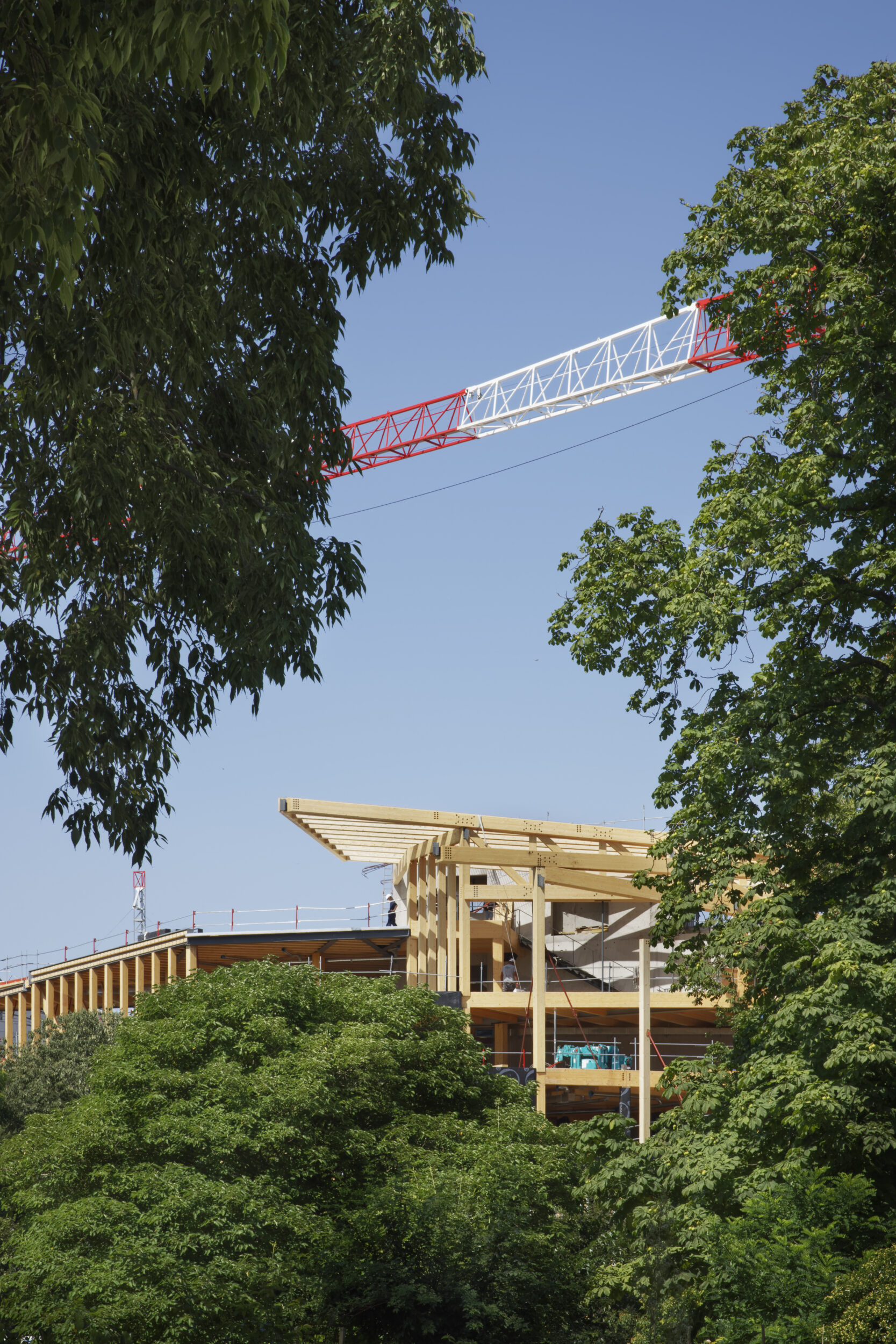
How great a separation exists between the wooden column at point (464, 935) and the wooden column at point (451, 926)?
17.9 inches

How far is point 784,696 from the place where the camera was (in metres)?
14.1

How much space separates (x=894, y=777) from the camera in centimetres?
1330

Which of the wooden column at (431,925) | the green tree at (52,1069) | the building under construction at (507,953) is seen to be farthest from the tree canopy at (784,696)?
the green tree at (52,1069)

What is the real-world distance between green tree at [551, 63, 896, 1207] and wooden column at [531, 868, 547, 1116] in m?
11.6

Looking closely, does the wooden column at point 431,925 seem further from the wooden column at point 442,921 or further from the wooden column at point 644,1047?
the wooden column at point 644,1047

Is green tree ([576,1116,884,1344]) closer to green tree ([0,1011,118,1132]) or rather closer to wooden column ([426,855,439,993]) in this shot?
wooden column ([426,855,439,993])

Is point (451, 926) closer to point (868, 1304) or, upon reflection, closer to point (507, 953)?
point (507, 953)

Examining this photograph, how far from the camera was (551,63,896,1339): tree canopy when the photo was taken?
1347 cm

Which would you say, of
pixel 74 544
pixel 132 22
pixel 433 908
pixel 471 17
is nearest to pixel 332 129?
pixel 471 17

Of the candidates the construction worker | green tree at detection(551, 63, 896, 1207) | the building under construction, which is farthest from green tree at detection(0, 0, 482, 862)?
the construction worker

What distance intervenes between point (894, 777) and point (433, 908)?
64.6 feet

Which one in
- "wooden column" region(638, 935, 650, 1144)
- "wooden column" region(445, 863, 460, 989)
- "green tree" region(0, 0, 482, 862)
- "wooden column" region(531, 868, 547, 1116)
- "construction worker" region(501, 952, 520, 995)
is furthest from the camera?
"construction worker" region(501, 952, 520, 995)

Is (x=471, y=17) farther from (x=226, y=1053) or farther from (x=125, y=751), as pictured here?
(x=226, y=1053)

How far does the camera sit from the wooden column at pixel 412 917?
33312 mm
